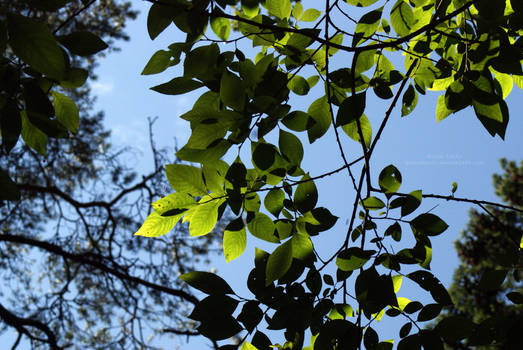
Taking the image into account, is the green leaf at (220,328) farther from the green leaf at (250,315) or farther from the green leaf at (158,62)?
the green leaf at (158,62)

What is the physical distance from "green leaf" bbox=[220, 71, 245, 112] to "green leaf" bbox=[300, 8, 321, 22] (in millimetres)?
547

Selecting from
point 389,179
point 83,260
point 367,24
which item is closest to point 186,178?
point 389,179

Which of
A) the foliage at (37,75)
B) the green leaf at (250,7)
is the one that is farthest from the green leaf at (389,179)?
the foliage at (37,75)

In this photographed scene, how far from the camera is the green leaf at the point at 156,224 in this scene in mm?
931

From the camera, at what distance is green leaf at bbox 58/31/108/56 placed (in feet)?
2.28

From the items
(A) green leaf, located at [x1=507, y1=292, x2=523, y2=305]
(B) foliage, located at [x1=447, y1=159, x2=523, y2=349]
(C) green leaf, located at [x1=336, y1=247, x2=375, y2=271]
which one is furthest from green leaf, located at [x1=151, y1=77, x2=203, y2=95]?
(B) foliage, located at [x1=447, y1=159, x2=523, y2=349]

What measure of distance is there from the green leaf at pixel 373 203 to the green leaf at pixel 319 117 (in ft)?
0.70

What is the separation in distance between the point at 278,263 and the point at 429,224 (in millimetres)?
375

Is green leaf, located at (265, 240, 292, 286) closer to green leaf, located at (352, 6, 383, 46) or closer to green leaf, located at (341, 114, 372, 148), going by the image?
green leaf, located at (341, 114, 372, 148)

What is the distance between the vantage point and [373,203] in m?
0.98

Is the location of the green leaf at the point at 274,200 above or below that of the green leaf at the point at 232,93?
below

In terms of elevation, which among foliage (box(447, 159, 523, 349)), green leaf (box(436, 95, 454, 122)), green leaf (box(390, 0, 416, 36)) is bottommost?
green leaf (box(436, 95, 454, 122))

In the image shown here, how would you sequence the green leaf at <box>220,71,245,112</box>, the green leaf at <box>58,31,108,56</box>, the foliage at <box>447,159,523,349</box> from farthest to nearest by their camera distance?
1. the foliage at <box>447,159,523,349</box>
2. the green leaf at <box>220,71,245,112</box>
3. the green leaf at <box>58,31,108,56</box>

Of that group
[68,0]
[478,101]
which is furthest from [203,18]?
[478,101]
